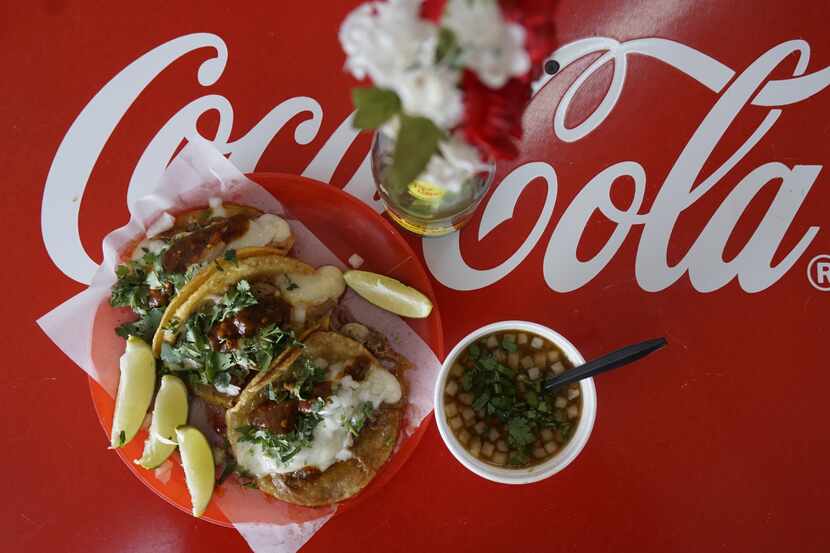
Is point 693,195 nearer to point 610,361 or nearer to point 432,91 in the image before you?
point 610,361

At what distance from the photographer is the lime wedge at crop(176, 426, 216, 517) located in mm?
1958

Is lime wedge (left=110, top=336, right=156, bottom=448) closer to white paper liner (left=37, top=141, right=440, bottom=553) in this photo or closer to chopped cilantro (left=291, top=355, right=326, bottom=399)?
white paper liner (left=37, top=141, right=440, bottom=553)

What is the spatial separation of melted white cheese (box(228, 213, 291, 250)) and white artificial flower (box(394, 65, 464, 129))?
39.4 inches

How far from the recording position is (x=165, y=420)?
1966mm

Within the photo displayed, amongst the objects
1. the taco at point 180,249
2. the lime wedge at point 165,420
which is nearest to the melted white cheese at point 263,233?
the taco at point 180,249

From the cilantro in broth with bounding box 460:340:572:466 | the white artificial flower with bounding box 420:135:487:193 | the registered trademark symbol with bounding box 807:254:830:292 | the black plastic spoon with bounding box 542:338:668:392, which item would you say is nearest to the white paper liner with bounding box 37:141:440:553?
the cilantro in broth with bounding box 460:340:572:466

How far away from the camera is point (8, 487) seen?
2.30m

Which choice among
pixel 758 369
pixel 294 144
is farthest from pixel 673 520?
pixel 294 144

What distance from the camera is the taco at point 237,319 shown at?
75.2 inches

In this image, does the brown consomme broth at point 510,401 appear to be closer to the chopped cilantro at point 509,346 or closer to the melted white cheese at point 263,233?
the chopped cilantro at point 509,346

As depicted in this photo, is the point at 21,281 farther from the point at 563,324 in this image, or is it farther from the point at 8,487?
the point at 563,324

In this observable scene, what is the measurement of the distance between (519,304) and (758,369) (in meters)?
0.83

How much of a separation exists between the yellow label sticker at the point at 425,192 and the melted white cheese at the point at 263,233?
471 mm

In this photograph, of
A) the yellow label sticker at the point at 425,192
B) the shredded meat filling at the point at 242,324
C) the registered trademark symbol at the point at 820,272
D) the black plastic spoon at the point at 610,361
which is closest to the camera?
the yellow label sticker at the point at 425,192
